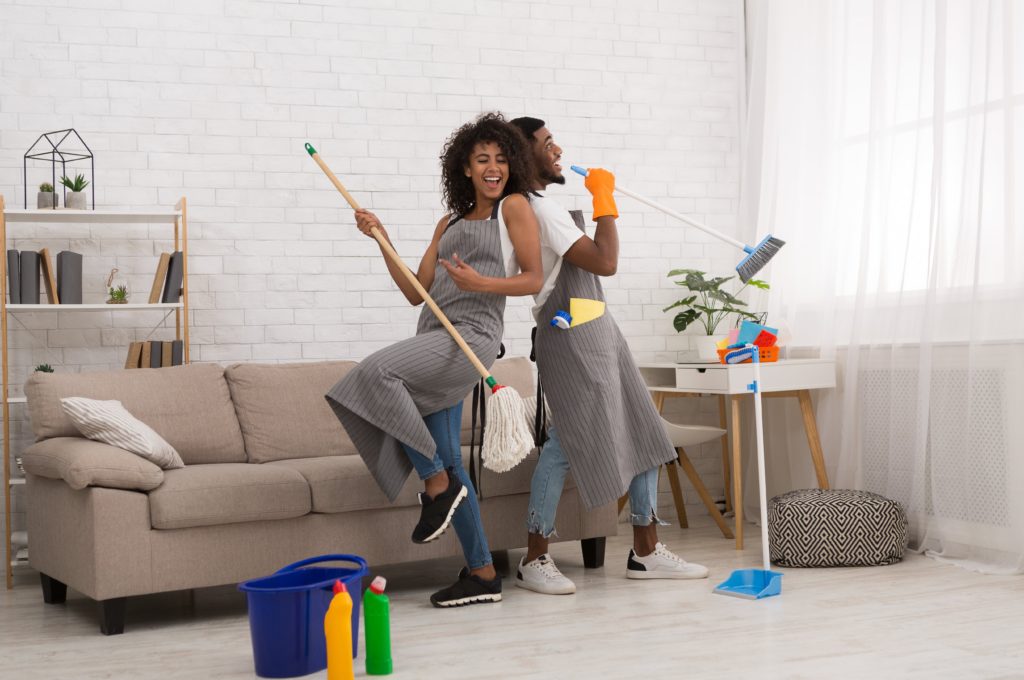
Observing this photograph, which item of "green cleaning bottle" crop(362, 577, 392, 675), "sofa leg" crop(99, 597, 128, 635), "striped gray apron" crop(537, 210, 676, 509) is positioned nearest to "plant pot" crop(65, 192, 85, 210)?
"sofa leg" crop(99, 597, 128, 635)

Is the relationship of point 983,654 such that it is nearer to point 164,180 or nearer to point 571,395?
point 571,395

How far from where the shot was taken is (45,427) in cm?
364

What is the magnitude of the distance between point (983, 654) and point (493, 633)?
1247 millimetres

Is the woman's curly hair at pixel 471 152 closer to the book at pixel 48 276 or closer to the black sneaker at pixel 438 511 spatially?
the black sneaker at pixel 438 511

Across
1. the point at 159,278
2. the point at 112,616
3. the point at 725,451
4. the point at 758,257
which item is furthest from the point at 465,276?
the point at 725,451

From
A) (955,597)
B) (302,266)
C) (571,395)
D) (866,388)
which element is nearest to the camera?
(955,597)

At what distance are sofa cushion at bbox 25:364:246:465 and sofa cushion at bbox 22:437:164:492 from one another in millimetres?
384

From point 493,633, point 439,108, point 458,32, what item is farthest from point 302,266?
point 493,633

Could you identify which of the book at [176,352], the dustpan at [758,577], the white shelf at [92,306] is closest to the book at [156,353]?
the book at [176,352]

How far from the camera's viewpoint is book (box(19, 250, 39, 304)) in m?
3.96

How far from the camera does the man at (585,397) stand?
3412 mm

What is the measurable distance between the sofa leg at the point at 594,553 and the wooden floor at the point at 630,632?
0.14 m

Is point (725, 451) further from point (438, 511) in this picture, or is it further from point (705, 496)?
point (438, 511)

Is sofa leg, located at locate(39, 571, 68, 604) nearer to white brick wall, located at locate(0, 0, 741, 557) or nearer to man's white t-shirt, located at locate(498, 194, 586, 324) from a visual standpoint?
white brick wall, located at locate(0, 0, 741, 557)
